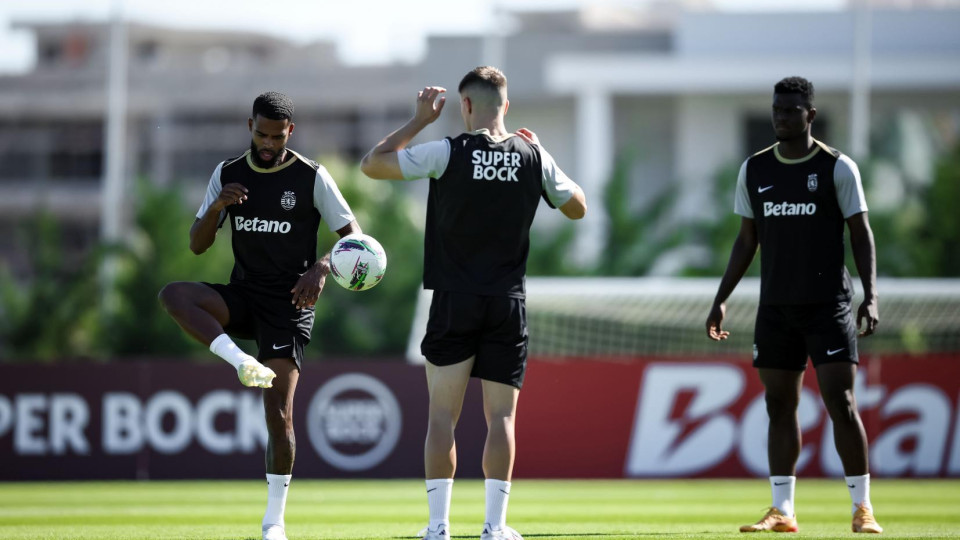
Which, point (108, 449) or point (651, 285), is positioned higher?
point (651, 285)

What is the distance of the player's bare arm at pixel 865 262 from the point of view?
8586mm

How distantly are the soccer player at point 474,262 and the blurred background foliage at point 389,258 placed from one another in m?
18.3

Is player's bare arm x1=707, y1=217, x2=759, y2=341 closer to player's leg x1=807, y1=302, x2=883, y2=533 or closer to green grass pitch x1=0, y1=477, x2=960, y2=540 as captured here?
player's leg x1=807, y1=302, x2=883, y2=533

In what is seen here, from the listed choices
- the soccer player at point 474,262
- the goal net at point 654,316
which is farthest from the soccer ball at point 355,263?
the goal net at point 654,316

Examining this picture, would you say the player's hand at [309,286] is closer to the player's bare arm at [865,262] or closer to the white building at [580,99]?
the player's bare arm at [865,262]

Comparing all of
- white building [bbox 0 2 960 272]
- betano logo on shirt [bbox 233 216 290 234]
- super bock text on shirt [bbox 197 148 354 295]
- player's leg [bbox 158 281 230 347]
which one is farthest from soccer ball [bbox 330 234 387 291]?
white building [bbox 0 2 960 272]

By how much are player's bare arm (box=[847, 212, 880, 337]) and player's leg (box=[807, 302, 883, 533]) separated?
0.15m

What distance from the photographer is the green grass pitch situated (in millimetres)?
9414

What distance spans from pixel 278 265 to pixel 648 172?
96.3 feet

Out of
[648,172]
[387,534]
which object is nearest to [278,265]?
[387,534]

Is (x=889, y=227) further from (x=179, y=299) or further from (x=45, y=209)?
(x=179, y=299)

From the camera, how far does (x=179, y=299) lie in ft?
26.7

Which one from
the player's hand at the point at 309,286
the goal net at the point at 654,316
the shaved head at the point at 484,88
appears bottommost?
the goal net at the point at 654,316

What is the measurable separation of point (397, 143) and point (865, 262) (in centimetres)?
311
